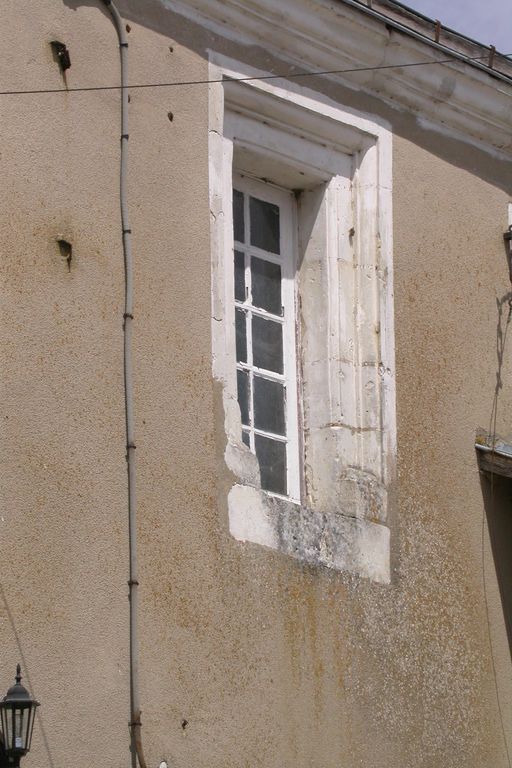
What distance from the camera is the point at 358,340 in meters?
10.1

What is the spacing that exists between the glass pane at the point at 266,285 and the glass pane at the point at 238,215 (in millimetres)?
148

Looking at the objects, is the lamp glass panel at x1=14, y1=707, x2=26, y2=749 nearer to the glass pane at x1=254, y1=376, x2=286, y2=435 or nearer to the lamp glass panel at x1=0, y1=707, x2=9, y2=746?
the lamp glass panel at x1=0, y1=707, x2=9, y2=746

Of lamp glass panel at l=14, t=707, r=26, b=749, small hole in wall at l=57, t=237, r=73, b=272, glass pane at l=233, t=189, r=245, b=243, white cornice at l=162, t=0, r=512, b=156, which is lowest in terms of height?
lamp glass panel at l=14, t=707, r=26, b=749

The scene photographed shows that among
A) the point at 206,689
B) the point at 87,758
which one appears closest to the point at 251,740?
the point at 206,689

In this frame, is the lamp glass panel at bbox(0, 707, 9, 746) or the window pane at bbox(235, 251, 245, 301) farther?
the window pane at bbox(235, 251, 245, 301)

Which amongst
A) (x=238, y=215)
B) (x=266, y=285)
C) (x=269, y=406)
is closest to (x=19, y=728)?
(x=269, y=406)

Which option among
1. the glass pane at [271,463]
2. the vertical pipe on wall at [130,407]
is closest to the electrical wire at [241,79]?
the vertical pipe on wall at [130,407]

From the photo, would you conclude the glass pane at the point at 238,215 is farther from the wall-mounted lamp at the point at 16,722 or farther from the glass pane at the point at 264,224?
the wall-mounted lamp at the point at 16,722

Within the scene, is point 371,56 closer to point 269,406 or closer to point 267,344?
point 267,344

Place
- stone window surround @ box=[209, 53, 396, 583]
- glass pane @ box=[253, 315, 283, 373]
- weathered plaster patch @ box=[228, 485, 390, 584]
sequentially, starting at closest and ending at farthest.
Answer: weathered plaster patch @ box=[228, 485, 390, 584] → stone window surround @ box=[209, 53, 396, 583] → glass pane @ box=[253, 315, 283, 373]

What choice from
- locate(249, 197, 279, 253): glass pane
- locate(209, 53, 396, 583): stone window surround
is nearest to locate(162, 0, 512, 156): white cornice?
locate(209, 53, 396, 583): stone window surround

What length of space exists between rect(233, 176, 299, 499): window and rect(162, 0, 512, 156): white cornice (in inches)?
30.1

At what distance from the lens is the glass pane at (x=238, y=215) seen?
991cm

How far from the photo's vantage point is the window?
380 inches
